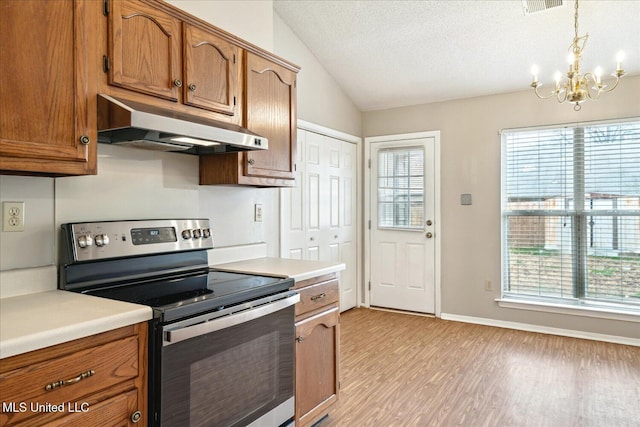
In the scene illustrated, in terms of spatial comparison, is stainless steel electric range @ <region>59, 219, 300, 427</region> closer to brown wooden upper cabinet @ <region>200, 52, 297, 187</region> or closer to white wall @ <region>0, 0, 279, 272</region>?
white wall @ <region>0, 0, 279, 272</region>

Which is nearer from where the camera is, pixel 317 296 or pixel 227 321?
pixel 227 321

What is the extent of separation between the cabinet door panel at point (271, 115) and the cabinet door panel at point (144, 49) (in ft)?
1.59

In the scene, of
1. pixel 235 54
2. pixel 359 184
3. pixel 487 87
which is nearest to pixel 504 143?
pixel 487 87

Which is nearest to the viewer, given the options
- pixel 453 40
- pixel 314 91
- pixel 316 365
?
pixel 316 365

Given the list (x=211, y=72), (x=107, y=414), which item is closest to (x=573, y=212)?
(x=211, y=72)

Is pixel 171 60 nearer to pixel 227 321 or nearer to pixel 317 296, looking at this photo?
pixel 227 321

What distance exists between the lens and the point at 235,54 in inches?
89.4

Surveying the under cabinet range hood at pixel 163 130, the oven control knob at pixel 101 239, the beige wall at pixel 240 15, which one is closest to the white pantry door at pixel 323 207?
the beige wall at pixel 240 15

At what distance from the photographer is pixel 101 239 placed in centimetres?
180

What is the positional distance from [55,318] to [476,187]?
397 centimetres

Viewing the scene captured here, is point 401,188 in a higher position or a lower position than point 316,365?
higher

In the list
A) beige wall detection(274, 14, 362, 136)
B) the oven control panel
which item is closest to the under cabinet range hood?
the oven control panel

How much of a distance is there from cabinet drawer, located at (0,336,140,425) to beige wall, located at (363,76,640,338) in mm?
3730

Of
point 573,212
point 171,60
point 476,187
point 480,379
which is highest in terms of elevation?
point 171,60
